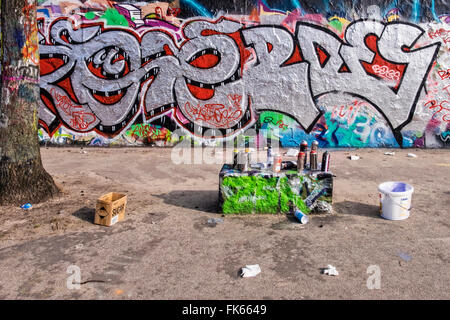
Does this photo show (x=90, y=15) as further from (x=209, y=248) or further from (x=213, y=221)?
(x=209, y=248)

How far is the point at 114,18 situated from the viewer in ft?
29.7

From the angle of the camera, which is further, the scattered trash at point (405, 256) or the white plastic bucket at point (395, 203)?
the white plastic bucket at point (395, 203)

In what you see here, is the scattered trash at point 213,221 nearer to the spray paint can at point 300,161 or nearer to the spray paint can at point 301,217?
the spray paint can at point 301,217

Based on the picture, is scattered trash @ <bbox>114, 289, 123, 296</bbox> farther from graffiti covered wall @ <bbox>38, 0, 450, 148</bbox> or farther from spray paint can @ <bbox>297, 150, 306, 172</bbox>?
graffiti covered wall @ <bbox>38, 0, 450, 148</bbox>

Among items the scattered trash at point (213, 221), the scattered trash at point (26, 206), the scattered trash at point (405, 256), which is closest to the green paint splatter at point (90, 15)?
the scattered trash at point (26, 206)

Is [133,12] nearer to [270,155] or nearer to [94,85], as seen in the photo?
[94,85]

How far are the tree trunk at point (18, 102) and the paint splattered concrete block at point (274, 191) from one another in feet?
8.79

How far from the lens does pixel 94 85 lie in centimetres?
927

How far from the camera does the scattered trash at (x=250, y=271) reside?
10.8 ft

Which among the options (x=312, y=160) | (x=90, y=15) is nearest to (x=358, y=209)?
(x=312, y=160)

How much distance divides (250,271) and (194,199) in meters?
2.28

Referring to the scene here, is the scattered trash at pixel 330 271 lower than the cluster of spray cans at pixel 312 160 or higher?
lower

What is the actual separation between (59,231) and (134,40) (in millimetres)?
6120
